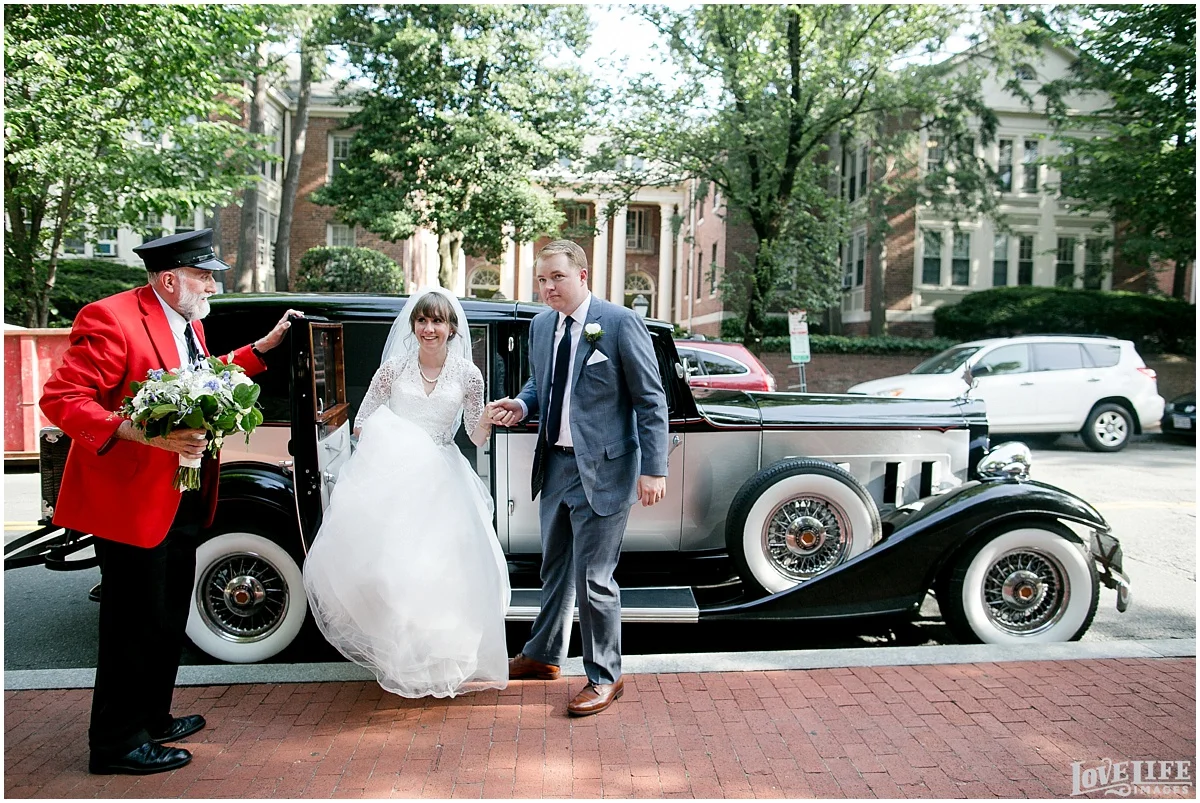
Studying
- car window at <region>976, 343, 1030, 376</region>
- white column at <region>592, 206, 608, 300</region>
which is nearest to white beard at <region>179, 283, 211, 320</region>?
car window at <region>976, 343, 1030, 376</region>

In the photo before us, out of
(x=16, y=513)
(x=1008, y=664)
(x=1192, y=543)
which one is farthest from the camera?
(x=16, y=513)

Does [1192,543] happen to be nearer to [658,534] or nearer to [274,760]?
[658,534]

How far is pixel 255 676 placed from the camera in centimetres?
399

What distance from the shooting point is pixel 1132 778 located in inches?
123

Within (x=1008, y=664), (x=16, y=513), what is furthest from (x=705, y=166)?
(x=1008, y=664)

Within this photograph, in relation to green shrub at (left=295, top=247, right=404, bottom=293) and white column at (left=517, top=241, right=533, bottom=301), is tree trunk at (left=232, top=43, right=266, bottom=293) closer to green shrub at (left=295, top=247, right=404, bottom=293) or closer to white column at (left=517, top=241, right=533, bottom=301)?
green shrub at (left=295, top=247, right=404, bottom=293)

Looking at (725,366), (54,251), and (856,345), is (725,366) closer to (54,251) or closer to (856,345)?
(856,345)

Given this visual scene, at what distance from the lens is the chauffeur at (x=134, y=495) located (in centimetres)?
304

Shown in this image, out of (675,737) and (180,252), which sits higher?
(180,252)

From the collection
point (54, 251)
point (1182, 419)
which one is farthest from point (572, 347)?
point (1182, 419)

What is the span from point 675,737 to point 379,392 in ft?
6.93

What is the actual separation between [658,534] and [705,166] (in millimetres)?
16607

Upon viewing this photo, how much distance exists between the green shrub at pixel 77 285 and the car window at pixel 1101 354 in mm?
19218

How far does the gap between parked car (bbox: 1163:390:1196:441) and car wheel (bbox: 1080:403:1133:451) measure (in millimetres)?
2544
